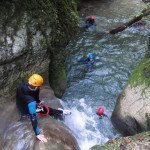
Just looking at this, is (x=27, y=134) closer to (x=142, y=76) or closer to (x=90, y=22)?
(x=142, y=76)

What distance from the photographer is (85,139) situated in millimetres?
10000

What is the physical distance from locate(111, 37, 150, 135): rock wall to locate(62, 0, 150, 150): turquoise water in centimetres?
53

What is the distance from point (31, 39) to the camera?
32.4ft

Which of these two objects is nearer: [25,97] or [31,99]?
[31,99]

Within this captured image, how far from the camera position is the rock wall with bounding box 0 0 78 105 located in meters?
9.36

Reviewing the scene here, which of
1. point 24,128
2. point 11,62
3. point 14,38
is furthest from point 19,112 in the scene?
point 14,38

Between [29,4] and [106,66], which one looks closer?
[29,4]

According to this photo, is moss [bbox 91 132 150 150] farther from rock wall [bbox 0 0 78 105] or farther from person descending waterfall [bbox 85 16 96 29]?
person descending waterfall [bbox 85 16 96 29]

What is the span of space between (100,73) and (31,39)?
396 cm

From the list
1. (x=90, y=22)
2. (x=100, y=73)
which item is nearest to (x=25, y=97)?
(x=100, y=73)

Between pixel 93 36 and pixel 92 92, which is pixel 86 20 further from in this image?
pixel 92 92

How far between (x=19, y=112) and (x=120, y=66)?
5.31m

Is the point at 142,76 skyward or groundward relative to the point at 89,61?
skyward

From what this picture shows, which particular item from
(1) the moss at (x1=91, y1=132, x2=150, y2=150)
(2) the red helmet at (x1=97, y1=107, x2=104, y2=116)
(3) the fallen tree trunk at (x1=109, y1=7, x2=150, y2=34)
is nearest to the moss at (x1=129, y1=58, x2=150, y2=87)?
(2) the red helmet at (x1=97, y1=107, x2=104, y2=116)
